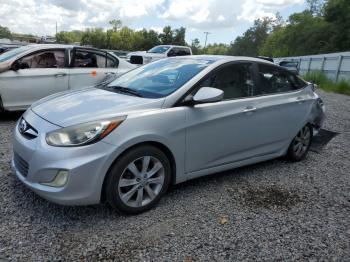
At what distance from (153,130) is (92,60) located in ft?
15.5

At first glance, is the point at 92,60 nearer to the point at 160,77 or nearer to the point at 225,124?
the point at 160,77

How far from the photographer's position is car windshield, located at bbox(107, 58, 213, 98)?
377 cm

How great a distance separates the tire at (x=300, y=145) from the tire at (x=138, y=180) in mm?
2399

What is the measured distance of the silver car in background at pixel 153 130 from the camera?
3.01m

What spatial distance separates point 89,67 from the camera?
24.2 ft

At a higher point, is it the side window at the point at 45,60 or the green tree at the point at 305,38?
the green tree at the point at 305,38

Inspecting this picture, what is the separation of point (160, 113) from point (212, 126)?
0.69 m

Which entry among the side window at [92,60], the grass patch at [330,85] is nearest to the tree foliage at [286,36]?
the grass patch at [330,85]

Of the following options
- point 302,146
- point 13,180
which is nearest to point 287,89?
point 302,146

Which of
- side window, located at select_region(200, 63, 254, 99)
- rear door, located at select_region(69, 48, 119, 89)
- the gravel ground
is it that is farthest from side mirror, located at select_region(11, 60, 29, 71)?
side window, located at select_region(200, 63, 254, 99)

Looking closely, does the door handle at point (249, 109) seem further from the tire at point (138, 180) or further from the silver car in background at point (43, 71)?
the silver car in background at point (43, 71)

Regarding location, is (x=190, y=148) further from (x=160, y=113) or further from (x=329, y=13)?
(x=329, y=13)

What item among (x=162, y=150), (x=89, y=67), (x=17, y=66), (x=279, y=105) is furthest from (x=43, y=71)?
(x=279, y=105)

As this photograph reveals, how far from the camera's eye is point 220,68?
402 centimetres
